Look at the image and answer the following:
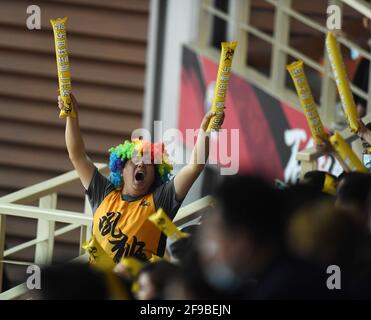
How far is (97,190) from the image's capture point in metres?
4.62

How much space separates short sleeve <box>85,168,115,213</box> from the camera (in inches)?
181

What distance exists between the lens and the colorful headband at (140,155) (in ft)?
15.4

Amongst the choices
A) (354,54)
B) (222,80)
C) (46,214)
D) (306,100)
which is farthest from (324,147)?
(354,54)

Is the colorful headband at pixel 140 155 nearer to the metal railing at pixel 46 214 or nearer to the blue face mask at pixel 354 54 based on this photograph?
the metal railing at pixel 46 214

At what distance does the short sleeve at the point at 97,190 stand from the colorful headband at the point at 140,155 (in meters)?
0.05

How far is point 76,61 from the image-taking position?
7762 millimetres

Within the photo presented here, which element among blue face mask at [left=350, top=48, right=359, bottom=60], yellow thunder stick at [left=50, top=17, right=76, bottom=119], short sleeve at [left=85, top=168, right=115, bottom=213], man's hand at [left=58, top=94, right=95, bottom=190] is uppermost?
blue face mask at [left=350, top=48, right=359, bottom=60]

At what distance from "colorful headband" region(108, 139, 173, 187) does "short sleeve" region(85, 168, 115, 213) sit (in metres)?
0.05

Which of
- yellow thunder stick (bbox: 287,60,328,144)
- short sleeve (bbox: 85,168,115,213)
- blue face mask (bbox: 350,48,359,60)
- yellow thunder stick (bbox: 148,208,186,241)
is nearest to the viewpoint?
yellow thunder stick (bbox: 148,208,186,241)

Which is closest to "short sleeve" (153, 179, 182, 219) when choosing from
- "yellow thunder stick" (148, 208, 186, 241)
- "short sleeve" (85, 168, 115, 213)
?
"short sleeve" (85, 168, 115, 213)

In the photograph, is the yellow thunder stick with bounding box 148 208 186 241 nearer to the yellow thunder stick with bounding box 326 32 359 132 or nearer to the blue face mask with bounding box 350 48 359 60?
the yellow thunder stick with bounding box 326 32 359 132

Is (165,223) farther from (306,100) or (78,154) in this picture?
(78,154)

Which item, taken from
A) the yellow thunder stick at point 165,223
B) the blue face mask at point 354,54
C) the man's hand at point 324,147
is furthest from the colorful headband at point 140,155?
the blue face mask at point 354,54
